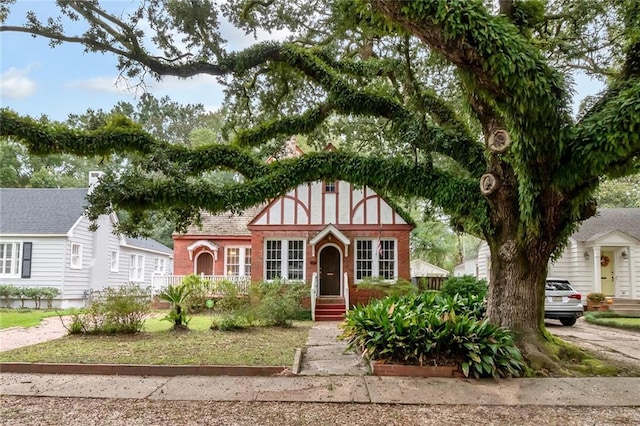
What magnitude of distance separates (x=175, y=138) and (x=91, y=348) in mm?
Result: 37376

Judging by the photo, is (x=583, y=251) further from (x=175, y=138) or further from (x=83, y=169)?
(x=83, y=169)

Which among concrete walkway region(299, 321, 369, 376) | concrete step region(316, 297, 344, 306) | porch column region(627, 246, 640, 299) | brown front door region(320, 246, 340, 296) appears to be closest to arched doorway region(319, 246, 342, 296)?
brown front door region(320, 246, 340, 296)

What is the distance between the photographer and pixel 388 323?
6.84 meters

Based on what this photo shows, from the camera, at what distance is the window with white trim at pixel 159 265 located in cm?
2665

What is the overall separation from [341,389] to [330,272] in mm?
11079

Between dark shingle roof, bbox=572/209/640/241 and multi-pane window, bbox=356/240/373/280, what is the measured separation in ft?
29.4

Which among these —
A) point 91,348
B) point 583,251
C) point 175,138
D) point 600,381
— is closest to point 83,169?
point 175,138

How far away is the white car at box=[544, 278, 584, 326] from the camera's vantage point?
42.0 ft

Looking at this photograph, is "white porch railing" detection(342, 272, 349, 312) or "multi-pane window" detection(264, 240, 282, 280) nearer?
"white porch railing" detection(342, 272, 349, 312)

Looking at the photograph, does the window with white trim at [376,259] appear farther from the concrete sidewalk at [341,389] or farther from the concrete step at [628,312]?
the concrete sidewalk at [341,389]

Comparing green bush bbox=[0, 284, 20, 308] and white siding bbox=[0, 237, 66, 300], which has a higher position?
white siding bbox=[0, 237, 66, 300]

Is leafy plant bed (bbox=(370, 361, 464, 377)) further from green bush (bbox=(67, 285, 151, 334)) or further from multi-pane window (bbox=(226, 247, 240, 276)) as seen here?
multi-pane window (bbox=(226, 247, 240, 276))

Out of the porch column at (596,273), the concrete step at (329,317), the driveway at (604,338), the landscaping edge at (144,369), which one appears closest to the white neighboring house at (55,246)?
the concrete step at (329,317)

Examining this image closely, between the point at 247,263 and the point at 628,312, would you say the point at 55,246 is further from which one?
the point at 628,312
